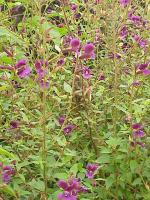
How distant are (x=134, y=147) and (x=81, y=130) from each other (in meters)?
0.35

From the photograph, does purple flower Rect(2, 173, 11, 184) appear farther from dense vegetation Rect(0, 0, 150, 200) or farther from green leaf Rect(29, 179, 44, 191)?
green leaf Rect(29, 179, 44, 191)

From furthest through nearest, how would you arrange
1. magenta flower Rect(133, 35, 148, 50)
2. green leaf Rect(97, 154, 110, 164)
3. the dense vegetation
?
magenta flower Rect(133, 35, 148, 50)
green leaf Rect(97, 154, 110, 164)
the dense vegetation

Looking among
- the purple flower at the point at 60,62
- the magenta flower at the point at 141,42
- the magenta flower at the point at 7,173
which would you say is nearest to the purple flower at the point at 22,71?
the purple flower at the point at 60,62

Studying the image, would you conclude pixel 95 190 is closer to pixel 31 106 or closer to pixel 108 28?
pixel 31 106

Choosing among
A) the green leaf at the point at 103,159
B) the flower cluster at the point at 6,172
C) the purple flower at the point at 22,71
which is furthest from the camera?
the green leaf at the point at 103,159

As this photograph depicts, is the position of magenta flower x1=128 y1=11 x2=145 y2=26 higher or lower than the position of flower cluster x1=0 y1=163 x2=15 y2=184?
higher

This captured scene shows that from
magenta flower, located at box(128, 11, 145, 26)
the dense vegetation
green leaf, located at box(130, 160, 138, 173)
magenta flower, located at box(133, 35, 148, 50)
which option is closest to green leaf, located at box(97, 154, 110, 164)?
the dense vegetation

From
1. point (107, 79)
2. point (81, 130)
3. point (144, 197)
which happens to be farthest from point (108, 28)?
point (144, 197)

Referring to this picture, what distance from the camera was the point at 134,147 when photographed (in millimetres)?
2051

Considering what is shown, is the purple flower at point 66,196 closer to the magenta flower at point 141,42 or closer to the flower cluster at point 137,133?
the flower cluster at point 137,133

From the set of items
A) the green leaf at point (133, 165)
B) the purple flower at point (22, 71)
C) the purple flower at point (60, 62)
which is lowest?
the green leaf at point (133, 165)

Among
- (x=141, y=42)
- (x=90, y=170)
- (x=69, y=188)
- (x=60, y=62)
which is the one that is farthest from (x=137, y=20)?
(x=69, y=188)

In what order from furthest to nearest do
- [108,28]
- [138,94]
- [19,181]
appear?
[108,28] → [138,94] → [19,181]

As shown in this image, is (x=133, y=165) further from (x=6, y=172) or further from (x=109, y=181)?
(x=6, y=172)
